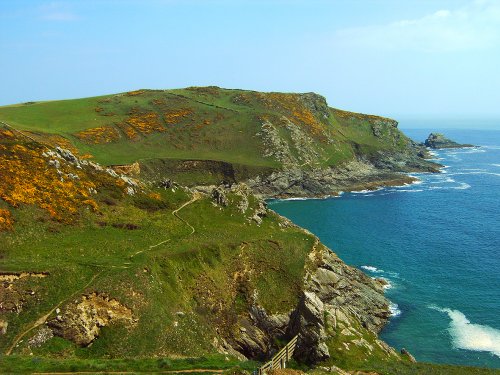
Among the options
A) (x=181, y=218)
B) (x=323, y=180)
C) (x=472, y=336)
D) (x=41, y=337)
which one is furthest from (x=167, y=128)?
(x=41, y=337)

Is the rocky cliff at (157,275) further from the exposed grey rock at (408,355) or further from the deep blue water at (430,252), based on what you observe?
the deep blue water at (430,252)

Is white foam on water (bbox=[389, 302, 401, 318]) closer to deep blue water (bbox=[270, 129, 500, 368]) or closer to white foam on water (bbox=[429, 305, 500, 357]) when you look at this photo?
deep blue water (bbox=[270, 129, 500, 368])

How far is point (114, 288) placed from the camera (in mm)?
42938

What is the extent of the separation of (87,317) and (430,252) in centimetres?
8150

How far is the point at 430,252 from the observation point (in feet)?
314

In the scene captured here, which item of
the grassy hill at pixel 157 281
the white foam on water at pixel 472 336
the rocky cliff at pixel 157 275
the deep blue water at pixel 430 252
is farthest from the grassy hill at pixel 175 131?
the white foam on water at pixel 472 336

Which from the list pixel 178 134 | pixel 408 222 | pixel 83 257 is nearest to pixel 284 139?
pixel 178 134

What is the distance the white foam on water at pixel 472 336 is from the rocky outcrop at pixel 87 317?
49505 mm

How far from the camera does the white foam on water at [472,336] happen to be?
5956cm

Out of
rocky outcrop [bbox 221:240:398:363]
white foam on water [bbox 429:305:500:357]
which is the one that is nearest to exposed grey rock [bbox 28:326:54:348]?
rocky outcrop [bbox 221:240:398:363]

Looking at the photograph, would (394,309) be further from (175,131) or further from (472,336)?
(175,131)

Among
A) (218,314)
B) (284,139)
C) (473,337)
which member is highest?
(284,139)

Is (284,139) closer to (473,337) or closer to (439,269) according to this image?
(439,269)

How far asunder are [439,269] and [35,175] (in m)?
78.7
